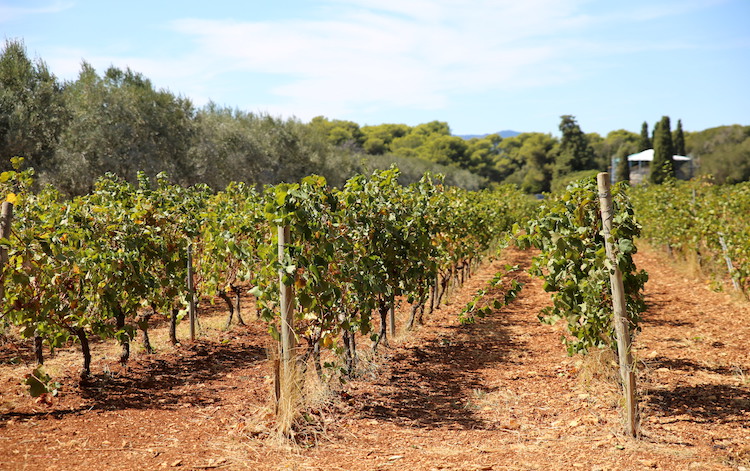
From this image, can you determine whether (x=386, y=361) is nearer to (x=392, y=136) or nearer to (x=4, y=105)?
(x=4, y=105)

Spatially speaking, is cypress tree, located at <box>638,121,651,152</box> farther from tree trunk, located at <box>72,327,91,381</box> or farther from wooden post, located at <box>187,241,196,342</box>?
tree trunk, located at <box>72,327,91,381</box>

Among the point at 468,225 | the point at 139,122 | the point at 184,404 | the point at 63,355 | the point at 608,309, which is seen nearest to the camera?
the point at 608,309

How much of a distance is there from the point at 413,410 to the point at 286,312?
139 centimetres

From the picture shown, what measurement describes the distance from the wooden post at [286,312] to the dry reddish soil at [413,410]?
1.65 ft

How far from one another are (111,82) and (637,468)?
23.6 m

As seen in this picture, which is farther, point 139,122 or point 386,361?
point 139,122

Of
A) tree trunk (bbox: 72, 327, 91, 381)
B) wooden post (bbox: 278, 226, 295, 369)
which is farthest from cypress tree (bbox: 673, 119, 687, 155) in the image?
tree trunk (bbox: 72, 327, 91, 381)

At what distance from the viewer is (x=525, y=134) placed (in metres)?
95.9

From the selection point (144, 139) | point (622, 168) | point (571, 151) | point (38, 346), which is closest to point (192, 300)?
point (38, 346)

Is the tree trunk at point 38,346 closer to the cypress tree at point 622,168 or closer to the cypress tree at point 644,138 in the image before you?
the cypress tree at point 622,168

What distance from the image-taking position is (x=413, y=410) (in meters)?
4.79

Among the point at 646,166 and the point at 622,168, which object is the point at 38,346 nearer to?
the point at 622,168

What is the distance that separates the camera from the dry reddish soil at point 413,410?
3.68m

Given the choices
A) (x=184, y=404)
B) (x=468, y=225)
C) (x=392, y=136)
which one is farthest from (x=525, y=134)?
(x=184, y=404)
